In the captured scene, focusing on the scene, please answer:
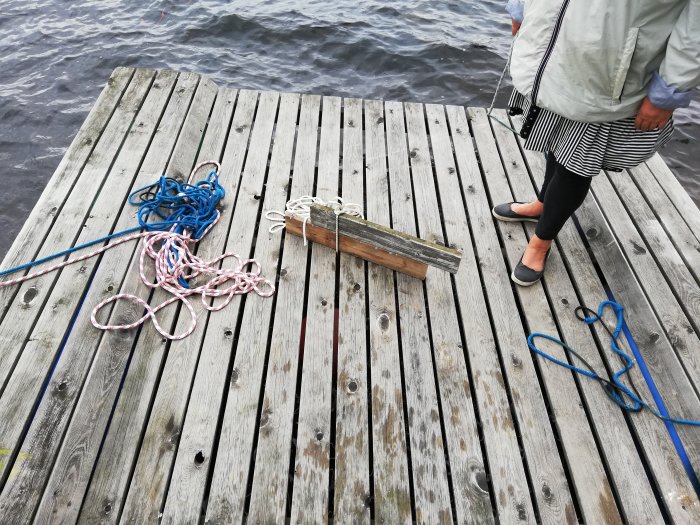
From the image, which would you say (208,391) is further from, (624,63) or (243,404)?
(624,63)

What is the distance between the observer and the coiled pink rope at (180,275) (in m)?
2.36

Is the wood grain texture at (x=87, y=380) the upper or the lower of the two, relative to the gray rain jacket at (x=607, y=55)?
lower

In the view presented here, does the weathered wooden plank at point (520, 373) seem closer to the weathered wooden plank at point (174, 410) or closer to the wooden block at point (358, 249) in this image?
the wooden block at point (358, 249)

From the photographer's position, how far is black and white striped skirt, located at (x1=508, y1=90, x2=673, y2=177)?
2.07 meters

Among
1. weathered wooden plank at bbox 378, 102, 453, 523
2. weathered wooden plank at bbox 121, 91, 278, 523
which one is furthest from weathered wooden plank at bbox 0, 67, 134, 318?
weathered wooden plank at bbox 378, 102, 453, 523

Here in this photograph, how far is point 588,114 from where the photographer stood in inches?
78.1

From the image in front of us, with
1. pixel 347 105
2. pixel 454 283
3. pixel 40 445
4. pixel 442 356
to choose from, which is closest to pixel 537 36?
pixel 454 283

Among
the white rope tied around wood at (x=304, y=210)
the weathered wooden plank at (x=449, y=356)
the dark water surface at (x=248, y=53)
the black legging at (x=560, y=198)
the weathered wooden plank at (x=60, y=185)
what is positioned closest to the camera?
the weathered wooden plank at (x=449, y=356)

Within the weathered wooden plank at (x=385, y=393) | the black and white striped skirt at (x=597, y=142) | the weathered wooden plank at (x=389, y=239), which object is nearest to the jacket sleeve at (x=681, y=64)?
the black and white striped skirt at (x=597, y=142)

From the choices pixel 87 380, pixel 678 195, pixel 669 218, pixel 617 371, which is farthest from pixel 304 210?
pixel 678 195

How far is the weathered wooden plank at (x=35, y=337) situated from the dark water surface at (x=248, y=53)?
215 centimetres

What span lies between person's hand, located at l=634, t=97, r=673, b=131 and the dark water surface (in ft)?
Result: 10.4

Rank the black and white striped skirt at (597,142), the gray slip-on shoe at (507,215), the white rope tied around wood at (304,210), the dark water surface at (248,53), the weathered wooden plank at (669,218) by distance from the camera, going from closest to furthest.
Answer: the black and white striped skirt at (597,142)
the white rope tied around wood at (304,210)
the weathered wooden plank at (669,218)
the gray slip-on shoe at (507,215)
the dark water surface at (248,53)

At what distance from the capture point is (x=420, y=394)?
2125 mm
